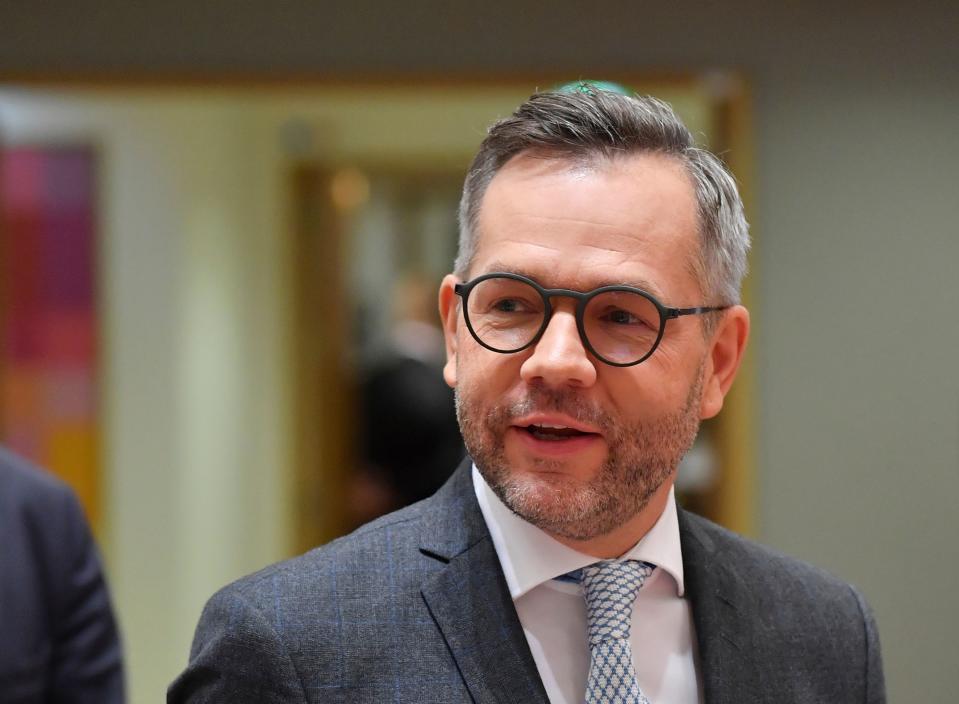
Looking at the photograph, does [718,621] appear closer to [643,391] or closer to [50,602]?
[643,391]

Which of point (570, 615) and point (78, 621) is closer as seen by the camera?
point (570, 615)

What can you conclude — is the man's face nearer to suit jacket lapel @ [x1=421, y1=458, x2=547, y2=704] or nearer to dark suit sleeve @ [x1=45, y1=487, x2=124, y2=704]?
suit jacket lapel @ [x1=421, y1=458, x2=547, y2=704]

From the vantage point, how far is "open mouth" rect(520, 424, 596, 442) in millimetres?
1194

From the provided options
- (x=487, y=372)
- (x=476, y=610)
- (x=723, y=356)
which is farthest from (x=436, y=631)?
(x=723, y=356)

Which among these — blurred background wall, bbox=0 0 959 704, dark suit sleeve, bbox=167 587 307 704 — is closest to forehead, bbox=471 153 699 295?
→ dark suit sleeve, bbox=167 587 307 704

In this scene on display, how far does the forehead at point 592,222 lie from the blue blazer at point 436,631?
0.29 m

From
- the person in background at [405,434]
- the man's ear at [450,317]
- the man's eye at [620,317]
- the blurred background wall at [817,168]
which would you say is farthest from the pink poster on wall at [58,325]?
the man's eye at [620,317]

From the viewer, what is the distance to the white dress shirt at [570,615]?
1.24 metres

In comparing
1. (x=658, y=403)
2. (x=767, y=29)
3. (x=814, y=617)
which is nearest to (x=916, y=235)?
(x=767, y=29)

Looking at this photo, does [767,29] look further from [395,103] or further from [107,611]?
[395,103]

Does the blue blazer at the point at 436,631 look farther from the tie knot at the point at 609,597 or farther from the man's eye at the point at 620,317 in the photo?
the man's eye at the point at 620,317

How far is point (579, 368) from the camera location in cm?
116

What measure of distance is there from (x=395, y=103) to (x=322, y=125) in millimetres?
320

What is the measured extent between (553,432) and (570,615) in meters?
0.22
